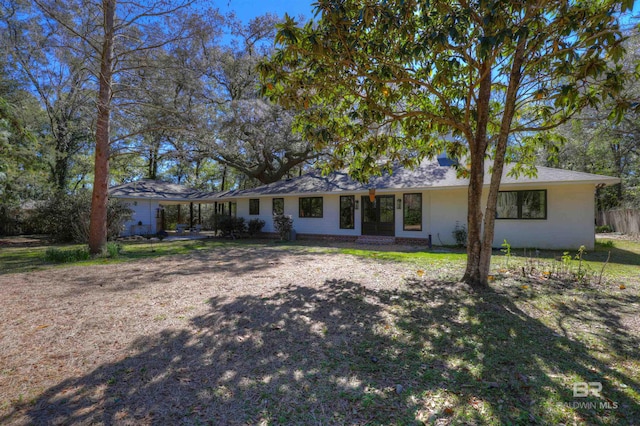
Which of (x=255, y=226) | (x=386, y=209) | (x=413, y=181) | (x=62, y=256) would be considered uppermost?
(x=413, y=181)

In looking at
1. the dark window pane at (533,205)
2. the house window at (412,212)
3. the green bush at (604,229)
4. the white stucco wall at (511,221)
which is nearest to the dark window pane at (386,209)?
the white stucco wall at (511,221)

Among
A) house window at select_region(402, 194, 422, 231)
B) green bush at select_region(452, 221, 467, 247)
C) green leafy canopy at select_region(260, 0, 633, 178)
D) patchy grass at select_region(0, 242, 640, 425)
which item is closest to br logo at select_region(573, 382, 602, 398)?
patchy grass at select_region(0, 242, 640, 425)

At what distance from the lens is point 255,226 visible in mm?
17422

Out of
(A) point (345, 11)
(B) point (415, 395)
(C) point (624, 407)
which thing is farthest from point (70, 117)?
(C) point (624, 407)

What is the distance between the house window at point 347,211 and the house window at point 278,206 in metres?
3.73

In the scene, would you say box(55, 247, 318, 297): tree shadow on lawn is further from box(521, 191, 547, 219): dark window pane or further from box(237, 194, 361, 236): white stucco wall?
box(521, 191, 547, 219): dark window pane

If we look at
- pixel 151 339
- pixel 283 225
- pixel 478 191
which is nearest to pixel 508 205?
pixel 478 191

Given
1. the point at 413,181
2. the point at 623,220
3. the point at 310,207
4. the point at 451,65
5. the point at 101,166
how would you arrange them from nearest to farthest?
the point at 451,65
the point at 101,166
the point at 413,181
the point at 310,207
the point at 623,220

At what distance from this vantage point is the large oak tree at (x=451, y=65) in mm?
4078

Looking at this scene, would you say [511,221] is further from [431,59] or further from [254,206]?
[254,206]

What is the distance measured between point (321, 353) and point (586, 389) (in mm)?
2342

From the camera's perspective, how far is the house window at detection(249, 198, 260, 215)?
18.6 metres

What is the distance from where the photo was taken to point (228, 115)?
1508cm

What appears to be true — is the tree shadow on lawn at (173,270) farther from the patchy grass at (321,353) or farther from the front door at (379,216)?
the front door at (379,216)
